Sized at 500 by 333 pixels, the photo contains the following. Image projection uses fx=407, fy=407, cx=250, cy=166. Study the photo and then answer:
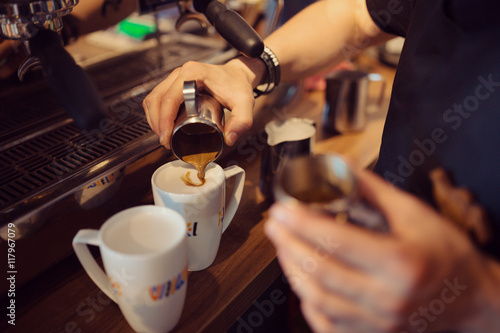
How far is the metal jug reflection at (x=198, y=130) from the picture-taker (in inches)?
28.5

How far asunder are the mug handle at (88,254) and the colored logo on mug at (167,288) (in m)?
0.10

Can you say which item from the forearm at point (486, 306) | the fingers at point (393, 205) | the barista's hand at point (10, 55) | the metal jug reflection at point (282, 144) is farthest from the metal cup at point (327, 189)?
the barista's hand at point (10, 55)

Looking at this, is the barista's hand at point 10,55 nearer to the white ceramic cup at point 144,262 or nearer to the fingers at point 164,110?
the fingers at point 164,110

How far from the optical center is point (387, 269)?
1.40 ft

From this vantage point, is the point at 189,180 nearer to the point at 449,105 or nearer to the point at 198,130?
the point at 198,130

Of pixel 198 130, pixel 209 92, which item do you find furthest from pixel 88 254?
pixel 209 92

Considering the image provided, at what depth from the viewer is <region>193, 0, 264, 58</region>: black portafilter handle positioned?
86 cm

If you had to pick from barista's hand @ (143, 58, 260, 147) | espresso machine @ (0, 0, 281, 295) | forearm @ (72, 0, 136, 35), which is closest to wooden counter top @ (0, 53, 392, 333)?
espresso machine @ (0, 0, 281, 295)

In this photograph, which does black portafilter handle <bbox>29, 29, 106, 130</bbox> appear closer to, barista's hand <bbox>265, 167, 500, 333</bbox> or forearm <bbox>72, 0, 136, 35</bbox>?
forearm <bbox>72, 0, 136, 35</bbox>

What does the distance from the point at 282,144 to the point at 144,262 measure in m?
0.45

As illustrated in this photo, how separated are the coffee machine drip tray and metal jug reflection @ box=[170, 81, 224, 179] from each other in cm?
9

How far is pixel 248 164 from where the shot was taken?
1.09m

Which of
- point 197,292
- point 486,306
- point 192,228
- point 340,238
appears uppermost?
point 340,238

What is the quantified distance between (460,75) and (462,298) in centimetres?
41
